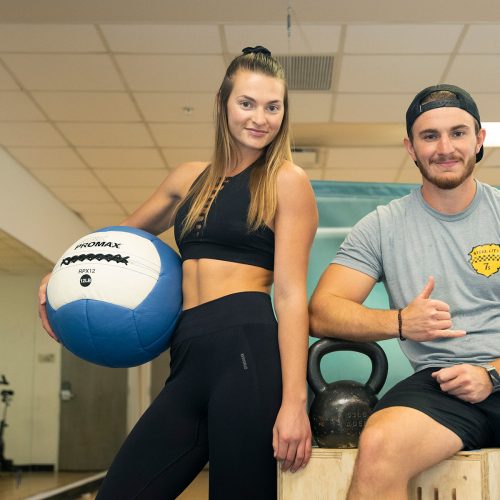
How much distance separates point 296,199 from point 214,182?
23 centimetres

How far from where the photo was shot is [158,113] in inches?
215

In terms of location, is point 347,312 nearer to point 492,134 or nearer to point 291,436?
point 291,436

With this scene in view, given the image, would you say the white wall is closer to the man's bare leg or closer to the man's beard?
the man's beard

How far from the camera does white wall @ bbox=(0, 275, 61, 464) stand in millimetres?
7258

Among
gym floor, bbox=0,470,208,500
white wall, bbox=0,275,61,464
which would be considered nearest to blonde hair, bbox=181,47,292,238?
gym floor, bbox=0,470,208,500

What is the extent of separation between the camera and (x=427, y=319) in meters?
1.67

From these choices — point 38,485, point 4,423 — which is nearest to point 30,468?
point 38,485

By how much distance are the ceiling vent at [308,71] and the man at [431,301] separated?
271 cm

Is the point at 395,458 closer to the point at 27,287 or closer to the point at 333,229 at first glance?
the point at 333,229

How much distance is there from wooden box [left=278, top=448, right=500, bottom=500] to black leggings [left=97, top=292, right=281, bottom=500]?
0.06 meters

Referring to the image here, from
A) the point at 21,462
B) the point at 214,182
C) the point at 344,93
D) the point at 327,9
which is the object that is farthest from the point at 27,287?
the point at 214,182

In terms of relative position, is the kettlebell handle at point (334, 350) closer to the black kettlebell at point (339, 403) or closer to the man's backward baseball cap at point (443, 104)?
the black kettlebell at point (339, 403)

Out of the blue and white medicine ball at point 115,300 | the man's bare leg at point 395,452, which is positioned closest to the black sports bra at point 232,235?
the blue and white medicine ball at point 115,300

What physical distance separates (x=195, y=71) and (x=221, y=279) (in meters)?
3.29
